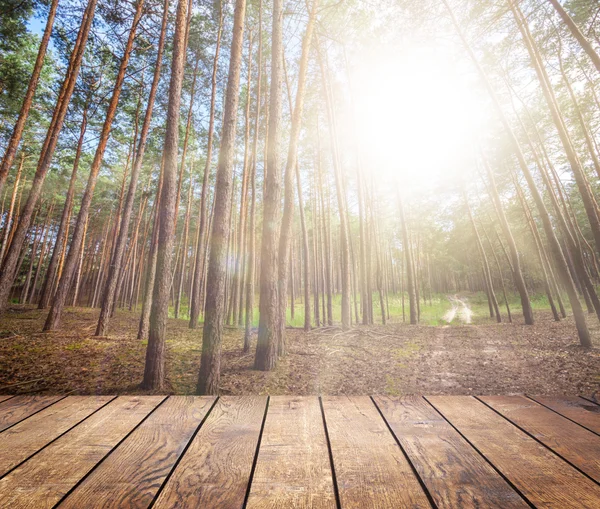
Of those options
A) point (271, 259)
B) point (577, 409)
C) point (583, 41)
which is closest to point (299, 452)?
point (577, 409)

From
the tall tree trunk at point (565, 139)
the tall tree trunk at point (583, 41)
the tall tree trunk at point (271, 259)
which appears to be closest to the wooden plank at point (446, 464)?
the tall tree trunk at point (271, 259)

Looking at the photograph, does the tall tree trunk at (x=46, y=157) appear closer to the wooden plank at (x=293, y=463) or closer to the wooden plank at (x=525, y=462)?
the wooden plank at (x=293, y=463)

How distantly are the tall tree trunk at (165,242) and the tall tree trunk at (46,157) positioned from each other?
230 inches

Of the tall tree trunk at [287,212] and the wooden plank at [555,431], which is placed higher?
the tall tree trunk at [287,212]

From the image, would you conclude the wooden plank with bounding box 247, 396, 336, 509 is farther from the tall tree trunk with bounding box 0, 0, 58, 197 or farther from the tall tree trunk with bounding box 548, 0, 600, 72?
the tall tree trunk with bounding box 0, 0, 58, 197

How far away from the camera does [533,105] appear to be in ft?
35.7

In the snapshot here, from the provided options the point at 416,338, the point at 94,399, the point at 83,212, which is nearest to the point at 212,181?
the point at 83,212

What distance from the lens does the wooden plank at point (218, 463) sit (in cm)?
95

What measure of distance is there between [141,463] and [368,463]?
3.35ft

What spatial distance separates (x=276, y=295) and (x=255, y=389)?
1.82 meters

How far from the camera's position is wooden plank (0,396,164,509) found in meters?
0.95

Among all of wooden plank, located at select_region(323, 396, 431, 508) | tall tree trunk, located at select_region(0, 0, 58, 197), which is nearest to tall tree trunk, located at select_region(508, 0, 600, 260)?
wooden plank, located at select_region(323, 396, 431, 508)

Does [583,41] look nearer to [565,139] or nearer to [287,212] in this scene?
[565,139]

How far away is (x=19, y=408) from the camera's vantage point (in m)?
1.66
